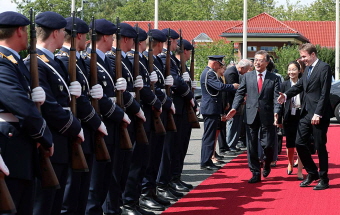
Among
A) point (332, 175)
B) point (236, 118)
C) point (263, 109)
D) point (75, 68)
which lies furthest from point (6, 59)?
point (236, 118)

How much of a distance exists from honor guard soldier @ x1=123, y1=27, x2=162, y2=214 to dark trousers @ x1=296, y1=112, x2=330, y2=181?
2525 millimetres

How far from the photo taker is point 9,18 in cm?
481

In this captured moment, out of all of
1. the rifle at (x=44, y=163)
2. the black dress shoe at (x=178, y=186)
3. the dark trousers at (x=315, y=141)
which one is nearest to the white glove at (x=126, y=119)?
the rifle at (x=44, y=163)

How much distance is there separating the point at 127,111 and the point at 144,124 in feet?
2.06

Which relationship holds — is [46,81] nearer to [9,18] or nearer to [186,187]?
[9,18]

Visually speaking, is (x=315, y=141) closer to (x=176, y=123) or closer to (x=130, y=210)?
(x=176, y=123)

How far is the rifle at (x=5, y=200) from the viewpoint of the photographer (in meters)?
4.31

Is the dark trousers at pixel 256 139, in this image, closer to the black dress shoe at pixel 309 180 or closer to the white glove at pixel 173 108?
the black dress shoe at pixel 309 180

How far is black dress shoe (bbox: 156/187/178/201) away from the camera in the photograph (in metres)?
8.56

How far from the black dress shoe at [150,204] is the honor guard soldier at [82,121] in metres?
1.90

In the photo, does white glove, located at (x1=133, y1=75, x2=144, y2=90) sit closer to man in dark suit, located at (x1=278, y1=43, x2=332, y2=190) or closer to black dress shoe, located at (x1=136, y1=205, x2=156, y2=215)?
black dress shoe, located at (x1=136, y1=205, x2=156, y2=215)

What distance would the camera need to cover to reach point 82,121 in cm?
591

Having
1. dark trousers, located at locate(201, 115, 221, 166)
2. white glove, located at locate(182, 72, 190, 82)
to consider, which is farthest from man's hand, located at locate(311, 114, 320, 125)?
dark trousers, located at locate(201, 115, 221, 166)

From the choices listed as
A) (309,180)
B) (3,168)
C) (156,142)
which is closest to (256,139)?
(309,180)
